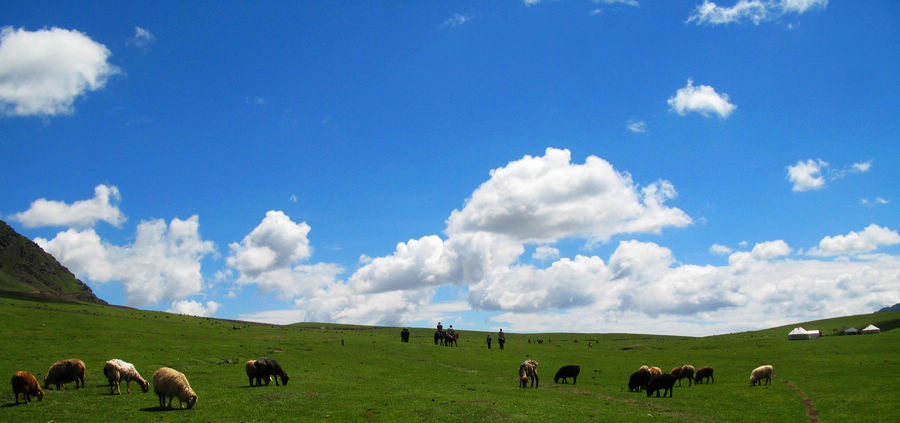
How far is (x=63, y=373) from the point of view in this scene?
3092 cm

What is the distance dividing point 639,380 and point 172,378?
100 ft

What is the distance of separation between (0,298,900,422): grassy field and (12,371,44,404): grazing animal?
702 mm

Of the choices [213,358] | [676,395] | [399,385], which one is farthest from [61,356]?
[676,395]

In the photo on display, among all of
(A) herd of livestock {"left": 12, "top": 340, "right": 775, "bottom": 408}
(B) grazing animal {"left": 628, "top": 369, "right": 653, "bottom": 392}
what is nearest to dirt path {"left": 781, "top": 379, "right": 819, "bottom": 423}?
(A) herd of livestock {"left": 12, "top": 340, "right": 775, "bottom": 408}

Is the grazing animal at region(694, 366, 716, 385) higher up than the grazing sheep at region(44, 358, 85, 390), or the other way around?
the grazing sheep at region(44, 358, 85, 390)

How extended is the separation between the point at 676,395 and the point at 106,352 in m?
47.2

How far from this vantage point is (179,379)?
2616 cm

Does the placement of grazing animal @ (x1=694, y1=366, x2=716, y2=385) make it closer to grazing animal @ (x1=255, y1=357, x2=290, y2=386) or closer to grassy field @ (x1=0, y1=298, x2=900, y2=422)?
grassy field @ (x1=0, y1=298, x2=900, y2=422)

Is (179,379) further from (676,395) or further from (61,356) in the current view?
(676,395)

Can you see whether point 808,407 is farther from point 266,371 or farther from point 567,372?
point 266,371

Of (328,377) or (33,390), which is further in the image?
(328,377)

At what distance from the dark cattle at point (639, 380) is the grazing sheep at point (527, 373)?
6.89 metres

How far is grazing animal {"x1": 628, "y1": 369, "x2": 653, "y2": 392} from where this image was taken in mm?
39125

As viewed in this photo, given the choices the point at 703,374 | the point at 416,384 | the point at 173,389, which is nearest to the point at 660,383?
the point at 703,374
